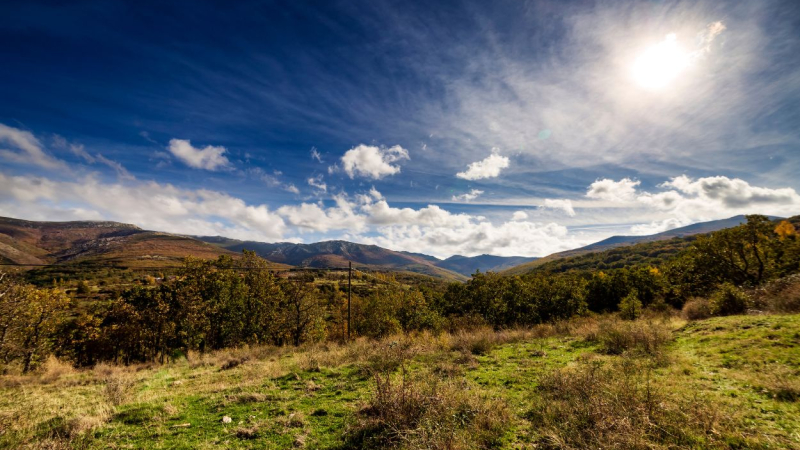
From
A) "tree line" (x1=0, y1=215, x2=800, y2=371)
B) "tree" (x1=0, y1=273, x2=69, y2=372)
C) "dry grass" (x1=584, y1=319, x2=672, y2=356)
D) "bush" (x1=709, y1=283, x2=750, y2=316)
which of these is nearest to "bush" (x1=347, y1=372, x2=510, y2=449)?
"dry grass" (x1=584, y1=319, x2=672, y2=356)

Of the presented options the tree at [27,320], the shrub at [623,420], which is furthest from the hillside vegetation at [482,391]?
the tree at [27,320]

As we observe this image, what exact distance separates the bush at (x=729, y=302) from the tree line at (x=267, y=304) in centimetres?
25

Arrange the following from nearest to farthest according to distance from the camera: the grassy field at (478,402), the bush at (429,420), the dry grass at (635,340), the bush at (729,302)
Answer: the grassy field at (478,402), the bush at (429,420), the dry grass at (635,340), the bush at (729,302)

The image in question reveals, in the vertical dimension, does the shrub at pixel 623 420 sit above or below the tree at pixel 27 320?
above

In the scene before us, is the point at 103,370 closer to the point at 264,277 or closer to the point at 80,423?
the point at 80,423

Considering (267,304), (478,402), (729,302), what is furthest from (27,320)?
(729,302)

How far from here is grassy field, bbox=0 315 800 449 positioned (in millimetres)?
6105

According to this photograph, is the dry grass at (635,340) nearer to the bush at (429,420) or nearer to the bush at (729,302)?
the bush at (729,302)

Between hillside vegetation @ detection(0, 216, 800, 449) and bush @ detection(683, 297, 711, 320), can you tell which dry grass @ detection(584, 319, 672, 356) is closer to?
hillside vegetation @ detection(0, 216, 800, 449)

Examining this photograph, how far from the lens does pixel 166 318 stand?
103ft

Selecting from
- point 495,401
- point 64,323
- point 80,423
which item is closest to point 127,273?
point 64,323

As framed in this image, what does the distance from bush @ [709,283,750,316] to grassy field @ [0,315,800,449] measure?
16.9 ft

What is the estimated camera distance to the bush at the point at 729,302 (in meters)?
17.2

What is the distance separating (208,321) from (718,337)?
44.4m
